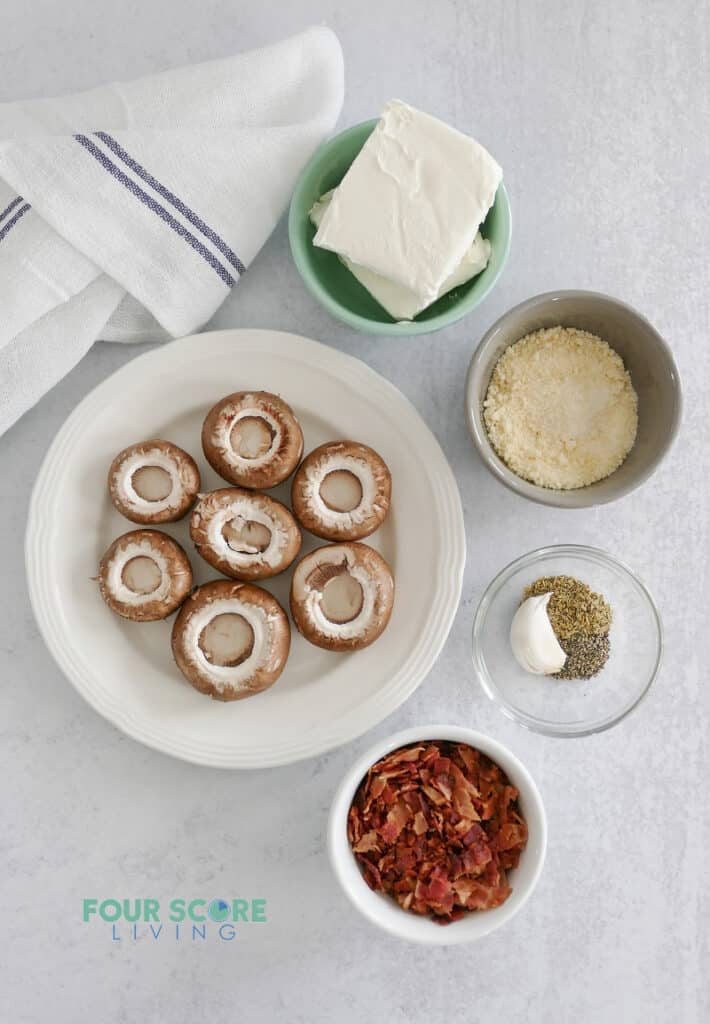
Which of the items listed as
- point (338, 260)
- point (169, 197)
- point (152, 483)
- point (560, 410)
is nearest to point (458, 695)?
point (560, 410)

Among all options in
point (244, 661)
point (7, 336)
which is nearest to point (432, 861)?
point (244, 661)

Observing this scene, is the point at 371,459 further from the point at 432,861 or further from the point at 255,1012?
the point at 255,1012

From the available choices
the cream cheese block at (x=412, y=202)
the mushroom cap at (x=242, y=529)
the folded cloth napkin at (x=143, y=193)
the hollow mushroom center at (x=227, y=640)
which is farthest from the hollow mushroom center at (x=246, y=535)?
the cream cheese block at (x=412, y=202)

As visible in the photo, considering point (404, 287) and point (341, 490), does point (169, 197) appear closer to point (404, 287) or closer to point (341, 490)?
point (404, 287)

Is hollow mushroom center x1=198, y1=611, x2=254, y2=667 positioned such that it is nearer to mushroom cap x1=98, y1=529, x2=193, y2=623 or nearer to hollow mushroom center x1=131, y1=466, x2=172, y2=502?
mushroom cap x1=98, y1=529, x2=193, y2=623

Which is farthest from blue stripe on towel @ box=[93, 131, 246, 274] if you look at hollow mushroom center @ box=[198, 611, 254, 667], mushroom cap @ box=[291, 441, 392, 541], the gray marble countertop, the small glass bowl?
the small glass bowl

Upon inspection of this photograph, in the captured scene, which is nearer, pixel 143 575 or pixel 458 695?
pixel 143 575
